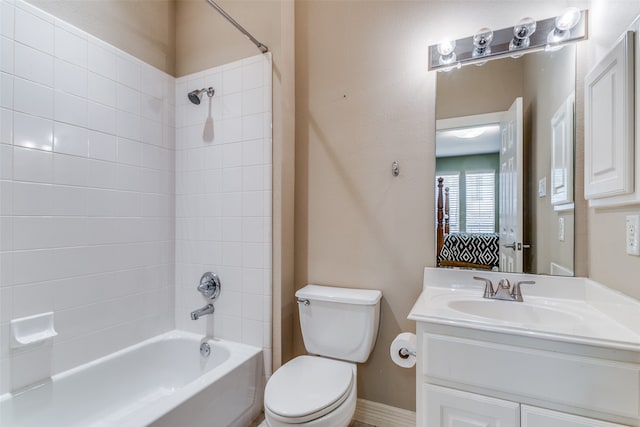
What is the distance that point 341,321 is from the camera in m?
1.62

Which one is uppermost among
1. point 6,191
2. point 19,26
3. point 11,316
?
point 19,26

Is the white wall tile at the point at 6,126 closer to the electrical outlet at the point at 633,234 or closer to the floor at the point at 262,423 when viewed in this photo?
the floor at the point at 262,423

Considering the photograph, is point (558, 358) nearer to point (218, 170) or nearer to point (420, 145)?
point (420, 145)

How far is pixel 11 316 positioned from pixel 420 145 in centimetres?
204

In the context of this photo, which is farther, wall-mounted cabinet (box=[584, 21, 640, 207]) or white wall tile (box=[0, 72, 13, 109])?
white wall tile (box=[0, 72, 13, 109])

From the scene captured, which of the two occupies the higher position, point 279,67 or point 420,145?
point 279,67

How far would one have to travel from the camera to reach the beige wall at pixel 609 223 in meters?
1.03

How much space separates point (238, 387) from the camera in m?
1.60

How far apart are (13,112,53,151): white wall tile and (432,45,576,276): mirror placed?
188 centimetres

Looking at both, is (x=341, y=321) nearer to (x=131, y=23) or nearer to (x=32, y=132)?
(x=32, y=132)

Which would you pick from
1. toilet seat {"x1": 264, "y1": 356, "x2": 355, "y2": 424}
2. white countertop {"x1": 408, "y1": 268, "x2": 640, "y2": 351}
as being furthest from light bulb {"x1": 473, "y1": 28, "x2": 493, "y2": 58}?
toilet seat {"x1": 264, "y1": 356, "x2": 355, "y2": 424}

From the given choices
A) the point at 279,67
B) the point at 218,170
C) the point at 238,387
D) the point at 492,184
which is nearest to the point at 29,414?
the point at 238,387

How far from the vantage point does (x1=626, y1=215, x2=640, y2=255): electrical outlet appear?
97 cm

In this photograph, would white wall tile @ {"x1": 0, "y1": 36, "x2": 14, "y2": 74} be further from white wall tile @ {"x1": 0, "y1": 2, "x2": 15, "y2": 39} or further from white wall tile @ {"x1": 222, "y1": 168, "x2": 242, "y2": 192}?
white wall tile @ {"x1": 222, "y1": 168, "x2": 242, "y2": 192}
